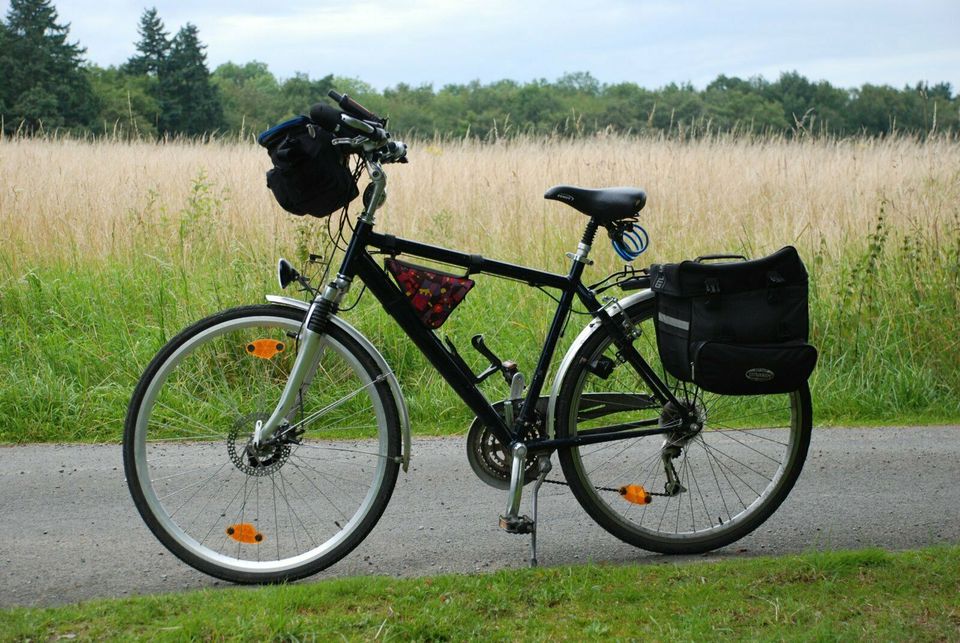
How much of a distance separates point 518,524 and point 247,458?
3.11 feet

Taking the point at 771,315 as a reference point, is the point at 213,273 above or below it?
below

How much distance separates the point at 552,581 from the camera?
353cm

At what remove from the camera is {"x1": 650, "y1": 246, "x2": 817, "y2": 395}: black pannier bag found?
364 cm

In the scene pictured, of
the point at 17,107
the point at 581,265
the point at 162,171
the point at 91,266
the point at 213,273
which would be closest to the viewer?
the point at 581,265

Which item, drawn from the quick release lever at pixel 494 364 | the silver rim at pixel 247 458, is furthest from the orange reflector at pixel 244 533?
the quick release lever at pixel 494 364

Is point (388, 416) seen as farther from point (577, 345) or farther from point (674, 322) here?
point (674, 322)

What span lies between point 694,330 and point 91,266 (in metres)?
5.81

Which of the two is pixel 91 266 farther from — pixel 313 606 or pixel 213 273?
pixel 313 606

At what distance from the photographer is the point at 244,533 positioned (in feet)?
12.2

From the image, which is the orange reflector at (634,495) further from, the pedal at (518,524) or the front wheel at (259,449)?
the front wheel at (259,449)

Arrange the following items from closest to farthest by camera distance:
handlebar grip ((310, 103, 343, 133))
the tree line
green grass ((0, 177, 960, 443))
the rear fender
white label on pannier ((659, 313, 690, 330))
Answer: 1. handlebar grip ((310, 103, 343, 133))
2. white label on pannier ((659, 313, 690, 330))
3. the rear fender
4. green grass ((0, 177, 960, 443))
5. the tree line

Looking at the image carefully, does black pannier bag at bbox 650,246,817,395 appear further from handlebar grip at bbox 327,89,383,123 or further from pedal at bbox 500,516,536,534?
handlebar grip at bbox 327,89,383,123

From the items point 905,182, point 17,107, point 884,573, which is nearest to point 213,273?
point 884,573

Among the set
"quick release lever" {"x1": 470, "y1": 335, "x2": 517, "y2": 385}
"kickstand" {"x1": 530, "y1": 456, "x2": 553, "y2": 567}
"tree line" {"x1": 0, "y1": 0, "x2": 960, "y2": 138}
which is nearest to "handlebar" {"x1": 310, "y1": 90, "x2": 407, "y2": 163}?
"quick release lever" {"x1": 470, "y1": 335, "x2": 517, "y2": 385}
